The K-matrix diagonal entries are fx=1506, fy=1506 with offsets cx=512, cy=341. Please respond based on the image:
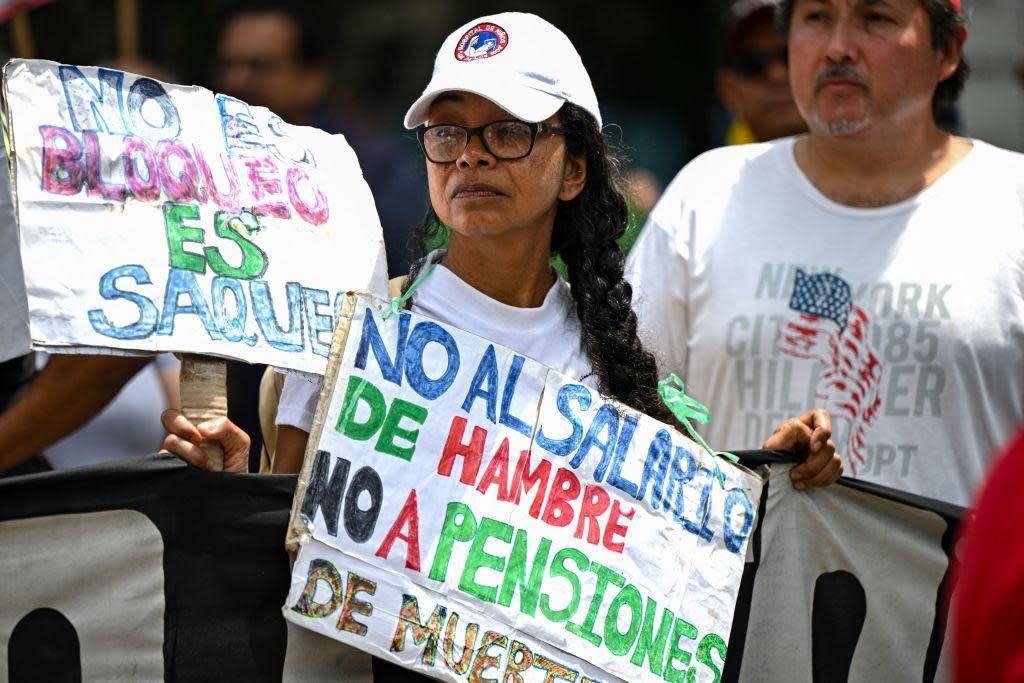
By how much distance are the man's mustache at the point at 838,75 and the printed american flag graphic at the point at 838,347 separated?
0.46 meters

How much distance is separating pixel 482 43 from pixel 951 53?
148cm

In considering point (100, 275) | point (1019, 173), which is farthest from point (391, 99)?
point (100, 275)

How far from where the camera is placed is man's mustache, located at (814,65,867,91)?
3.55m

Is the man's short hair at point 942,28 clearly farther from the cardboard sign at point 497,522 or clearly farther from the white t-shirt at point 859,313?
the cardboard sign at point 497,522

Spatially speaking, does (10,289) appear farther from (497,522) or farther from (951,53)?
(951,53)

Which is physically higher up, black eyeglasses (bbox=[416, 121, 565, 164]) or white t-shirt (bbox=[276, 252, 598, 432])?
black eyeglasses (bbox=[416, 121, 565, 164])

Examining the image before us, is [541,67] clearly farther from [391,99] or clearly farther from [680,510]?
[391,99]

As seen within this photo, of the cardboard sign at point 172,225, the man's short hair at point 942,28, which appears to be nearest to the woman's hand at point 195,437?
the cardboard sign at point 172,225

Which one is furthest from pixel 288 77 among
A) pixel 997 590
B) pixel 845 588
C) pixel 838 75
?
pixel 997 590

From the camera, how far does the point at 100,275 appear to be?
2.56 meters

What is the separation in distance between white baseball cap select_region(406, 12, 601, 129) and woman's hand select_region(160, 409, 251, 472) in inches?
26.8

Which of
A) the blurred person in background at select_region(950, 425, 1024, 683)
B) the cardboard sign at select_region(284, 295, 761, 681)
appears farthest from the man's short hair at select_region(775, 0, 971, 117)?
the blurred person in background at select_region(950, 425, 1024, 683)

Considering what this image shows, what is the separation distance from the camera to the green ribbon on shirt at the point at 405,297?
8.68 feet

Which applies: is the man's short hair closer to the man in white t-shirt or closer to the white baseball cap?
the man in white t-shirt
